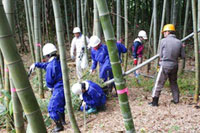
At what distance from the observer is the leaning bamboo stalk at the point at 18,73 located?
99 centimetres

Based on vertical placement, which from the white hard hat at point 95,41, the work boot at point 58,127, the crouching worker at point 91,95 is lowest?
the work boot at point 58,127

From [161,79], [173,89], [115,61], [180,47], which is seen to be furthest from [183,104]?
[115,61]

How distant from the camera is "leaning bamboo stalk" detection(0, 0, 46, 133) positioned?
3.26ft

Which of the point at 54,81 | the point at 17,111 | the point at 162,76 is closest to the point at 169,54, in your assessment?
the point at 162,76

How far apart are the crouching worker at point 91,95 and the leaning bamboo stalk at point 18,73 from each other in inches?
101

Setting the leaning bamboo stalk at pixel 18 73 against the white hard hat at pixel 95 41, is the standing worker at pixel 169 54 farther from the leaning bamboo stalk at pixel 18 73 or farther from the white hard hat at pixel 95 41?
the leaning bamboo stalk at pixel 18 73

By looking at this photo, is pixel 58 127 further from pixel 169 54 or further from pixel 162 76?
pixel 169 54

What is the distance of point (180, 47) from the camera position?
3.81 m

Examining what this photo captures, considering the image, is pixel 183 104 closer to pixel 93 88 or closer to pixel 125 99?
pixel 93 88

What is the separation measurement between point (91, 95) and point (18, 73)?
9.57ft

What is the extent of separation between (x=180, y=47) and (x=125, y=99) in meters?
2.68

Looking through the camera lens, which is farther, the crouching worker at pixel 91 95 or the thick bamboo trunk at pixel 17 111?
the crouching worker at pixel 91 95

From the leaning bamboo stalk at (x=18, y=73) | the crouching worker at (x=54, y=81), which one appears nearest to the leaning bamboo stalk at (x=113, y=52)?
the leaning bamboo stalk at (x=18, y=73)

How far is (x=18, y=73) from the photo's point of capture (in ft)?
3.40
